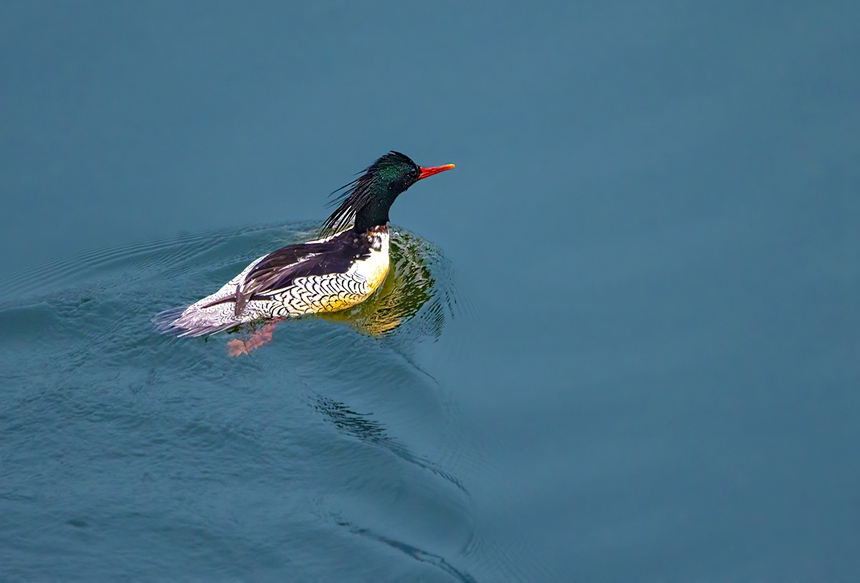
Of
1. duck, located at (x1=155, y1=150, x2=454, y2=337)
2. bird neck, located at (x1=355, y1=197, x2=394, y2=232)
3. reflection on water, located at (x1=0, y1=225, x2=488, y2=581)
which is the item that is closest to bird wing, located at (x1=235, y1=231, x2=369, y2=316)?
duck, located at (x1=155, y1=150, x2=454, y2=337)

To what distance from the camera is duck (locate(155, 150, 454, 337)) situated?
952cm

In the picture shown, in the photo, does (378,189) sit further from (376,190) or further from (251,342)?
(251,342)

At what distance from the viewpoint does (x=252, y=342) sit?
→ 934 centimetres

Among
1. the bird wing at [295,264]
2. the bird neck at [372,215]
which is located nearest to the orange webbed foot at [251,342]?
the bird wing at [295,264]

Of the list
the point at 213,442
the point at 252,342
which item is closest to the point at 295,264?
the point at 252,342

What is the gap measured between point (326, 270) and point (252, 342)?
123 cm

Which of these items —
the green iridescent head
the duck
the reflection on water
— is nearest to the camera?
the reflection on water

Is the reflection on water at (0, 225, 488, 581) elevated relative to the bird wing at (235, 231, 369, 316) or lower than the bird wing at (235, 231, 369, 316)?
lower

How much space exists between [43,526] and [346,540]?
2.19 metres

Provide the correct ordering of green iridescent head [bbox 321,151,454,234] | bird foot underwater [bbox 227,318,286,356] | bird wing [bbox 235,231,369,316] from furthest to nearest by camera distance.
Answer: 1. green iridescent head [bbox 321,151,454,234]
2. bird wing [bbox 235,231,369,316]
3. bird foot underwater [bbox 227,318,286,356]

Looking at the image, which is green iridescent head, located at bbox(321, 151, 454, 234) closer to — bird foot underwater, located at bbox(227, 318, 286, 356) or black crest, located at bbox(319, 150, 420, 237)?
black crest, located at bbox(319, 150, 420, 237)

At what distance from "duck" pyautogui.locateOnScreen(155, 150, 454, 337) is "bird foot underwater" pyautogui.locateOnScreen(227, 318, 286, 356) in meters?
0.15

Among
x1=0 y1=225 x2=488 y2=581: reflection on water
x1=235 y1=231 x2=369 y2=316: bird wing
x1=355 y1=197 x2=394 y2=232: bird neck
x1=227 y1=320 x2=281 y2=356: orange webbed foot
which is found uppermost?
x1=355 y1=197 x2=394 y2=232: bird neck

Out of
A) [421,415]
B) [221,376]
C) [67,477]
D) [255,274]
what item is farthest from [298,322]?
[67,477]
